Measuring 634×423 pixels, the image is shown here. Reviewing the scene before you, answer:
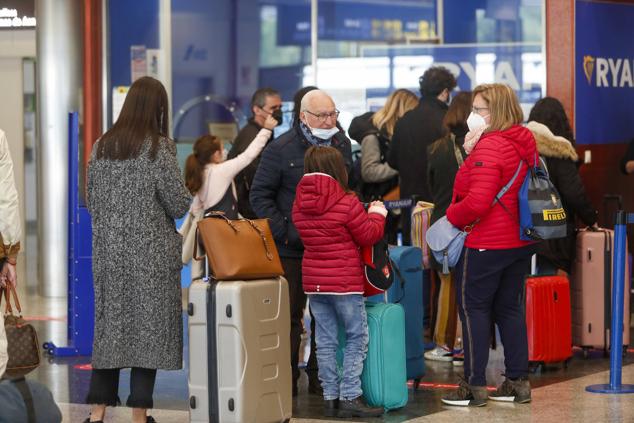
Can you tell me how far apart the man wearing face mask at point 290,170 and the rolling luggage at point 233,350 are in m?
0.77

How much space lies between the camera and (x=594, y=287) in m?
8.28

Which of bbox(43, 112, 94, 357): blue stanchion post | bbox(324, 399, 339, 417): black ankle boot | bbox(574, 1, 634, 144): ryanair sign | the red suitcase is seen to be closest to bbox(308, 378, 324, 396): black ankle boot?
bbox(324, 399, 339, 417): black ankle boot

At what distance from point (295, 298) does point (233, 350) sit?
1.12 metres

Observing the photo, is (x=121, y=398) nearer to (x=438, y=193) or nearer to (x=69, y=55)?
(x=438, y=193)

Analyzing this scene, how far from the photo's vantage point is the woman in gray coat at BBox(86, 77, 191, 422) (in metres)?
5.91

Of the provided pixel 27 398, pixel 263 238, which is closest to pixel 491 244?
pixel 263 238

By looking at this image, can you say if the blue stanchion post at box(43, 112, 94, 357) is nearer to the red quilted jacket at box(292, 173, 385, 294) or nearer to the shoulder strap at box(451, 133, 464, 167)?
the shoulder strap at box(451, 133, 464, 167)

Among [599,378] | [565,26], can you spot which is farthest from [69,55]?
[599,378]

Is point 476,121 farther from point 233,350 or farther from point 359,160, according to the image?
point 359,160

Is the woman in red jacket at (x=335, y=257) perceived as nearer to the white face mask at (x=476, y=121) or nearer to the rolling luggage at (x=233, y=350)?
the rolling luggage at (x=233, y=350)

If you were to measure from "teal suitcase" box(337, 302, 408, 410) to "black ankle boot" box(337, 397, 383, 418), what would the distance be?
0.28 ft

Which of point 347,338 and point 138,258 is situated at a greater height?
point 138,258

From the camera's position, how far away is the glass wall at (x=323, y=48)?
439 inches

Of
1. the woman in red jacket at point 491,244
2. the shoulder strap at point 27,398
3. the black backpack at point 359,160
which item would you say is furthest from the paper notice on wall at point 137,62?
the shoulder strap at point 27,398
